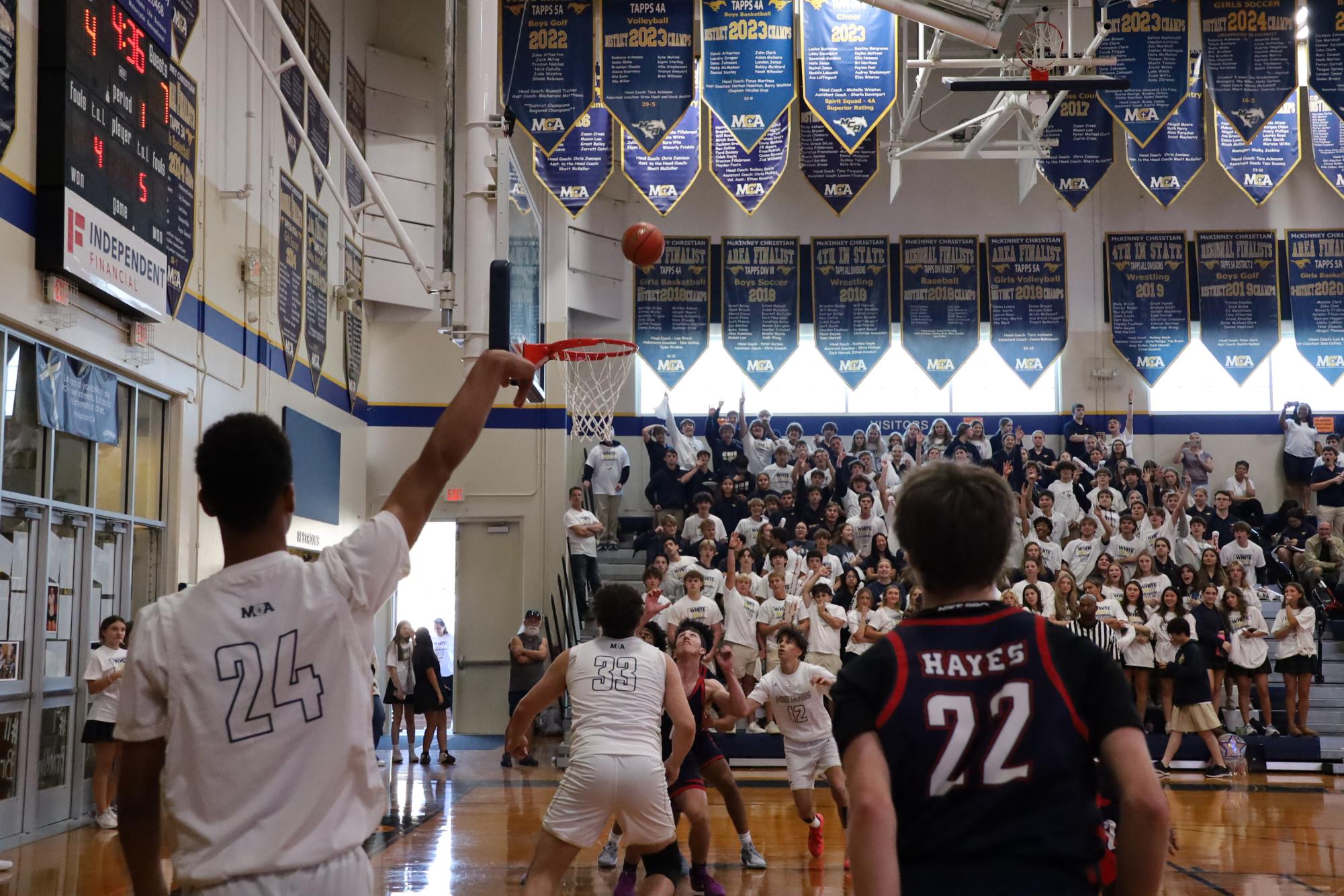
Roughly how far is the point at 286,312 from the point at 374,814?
13794 mm

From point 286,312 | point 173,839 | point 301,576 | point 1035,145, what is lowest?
point 173,839

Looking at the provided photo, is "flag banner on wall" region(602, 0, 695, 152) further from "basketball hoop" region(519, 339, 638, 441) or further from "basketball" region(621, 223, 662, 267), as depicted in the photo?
"basketball" region(621, 223, 662, 267)

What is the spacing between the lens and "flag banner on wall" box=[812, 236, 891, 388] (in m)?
21.2

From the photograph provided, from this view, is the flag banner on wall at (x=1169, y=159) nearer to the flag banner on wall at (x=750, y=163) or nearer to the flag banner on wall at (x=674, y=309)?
the flag banner on wall at (x=750, y=163)

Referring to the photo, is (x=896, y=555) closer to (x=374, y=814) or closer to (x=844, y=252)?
(x=844, y=252)

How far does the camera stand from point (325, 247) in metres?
17.0

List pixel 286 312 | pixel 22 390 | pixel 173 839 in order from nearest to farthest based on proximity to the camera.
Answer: pixel 173 839, pixel 22 390, pixel 286 312

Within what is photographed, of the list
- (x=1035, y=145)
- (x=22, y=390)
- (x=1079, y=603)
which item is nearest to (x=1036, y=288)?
(x=1035, y=145)

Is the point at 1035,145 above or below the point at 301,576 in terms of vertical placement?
above

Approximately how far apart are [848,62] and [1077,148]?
155 inches

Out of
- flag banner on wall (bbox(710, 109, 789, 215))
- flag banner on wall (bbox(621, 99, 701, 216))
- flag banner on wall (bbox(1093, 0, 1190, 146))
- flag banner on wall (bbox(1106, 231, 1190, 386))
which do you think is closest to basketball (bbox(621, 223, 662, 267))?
flag banner on wall (bbox(621, 99, 701, 216))

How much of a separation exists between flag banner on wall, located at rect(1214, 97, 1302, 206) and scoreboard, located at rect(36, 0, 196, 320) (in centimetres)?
1381

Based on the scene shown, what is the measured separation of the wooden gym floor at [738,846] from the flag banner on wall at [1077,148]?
8454 mm

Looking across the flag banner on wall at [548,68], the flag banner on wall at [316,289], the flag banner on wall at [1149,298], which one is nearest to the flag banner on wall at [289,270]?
the flag banner on wall at [316,289]
